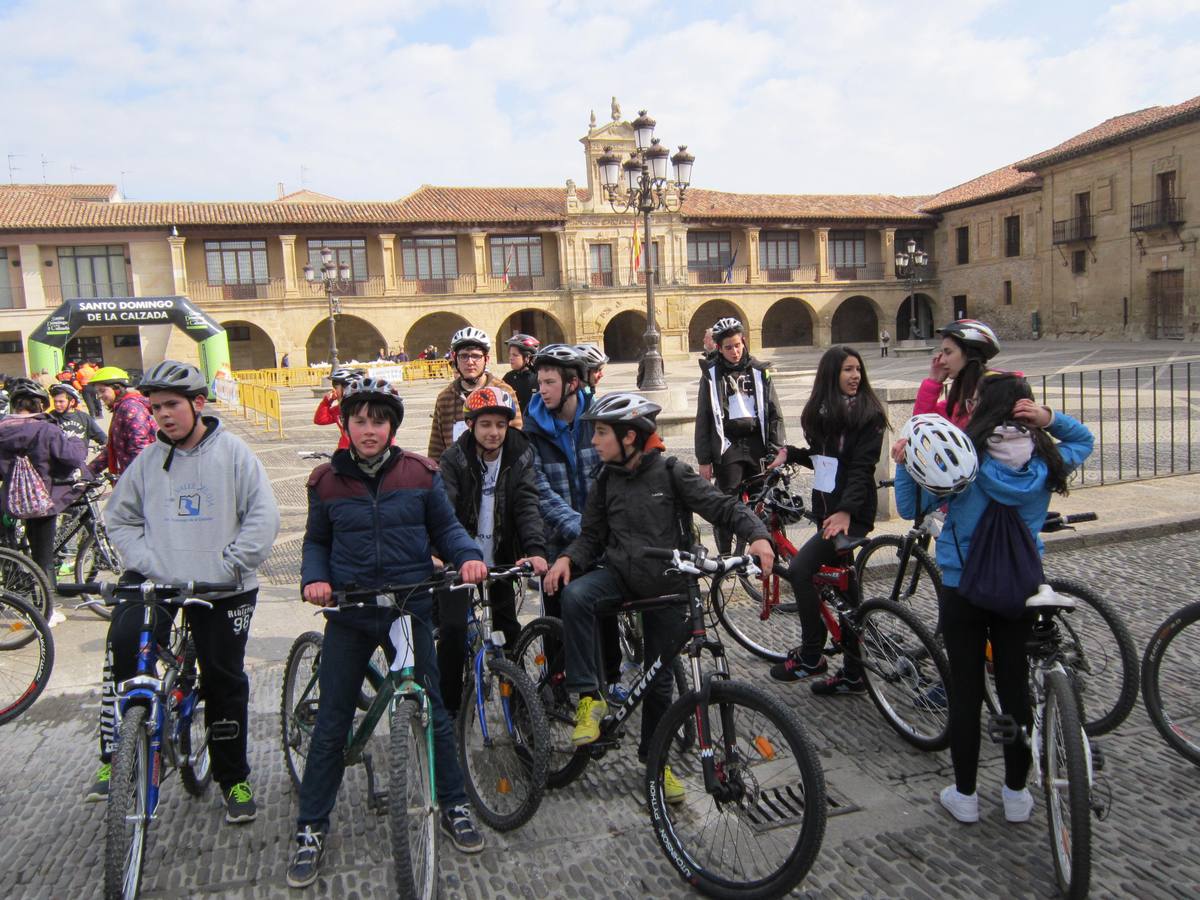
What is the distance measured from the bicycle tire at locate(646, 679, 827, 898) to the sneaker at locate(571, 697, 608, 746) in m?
0.31

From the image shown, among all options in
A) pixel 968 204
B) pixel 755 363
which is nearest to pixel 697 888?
pixel 755 363

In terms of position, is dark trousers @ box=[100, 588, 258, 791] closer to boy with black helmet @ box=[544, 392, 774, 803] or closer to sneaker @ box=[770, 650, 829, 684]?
boy with black helmet @ box=[544, 392, 774, 803]

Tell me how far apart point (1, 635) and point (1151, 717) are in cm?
560

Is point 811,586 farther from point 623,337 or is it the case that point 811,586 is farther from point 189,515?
point 623,337

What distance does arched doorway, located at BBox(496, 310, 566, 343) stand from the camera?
4488 cm

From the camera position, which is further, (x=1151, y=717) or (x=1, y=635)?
(x=1, y=635)

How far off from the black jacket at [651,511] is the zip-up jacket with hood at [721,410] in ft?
7.78

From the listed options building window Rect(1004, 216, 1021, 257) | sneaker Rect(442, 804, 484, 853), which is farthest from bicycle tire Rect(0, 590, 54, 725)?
building window Rect(1004, 216, 1021, 257)

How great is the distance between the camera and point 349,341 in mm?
43406

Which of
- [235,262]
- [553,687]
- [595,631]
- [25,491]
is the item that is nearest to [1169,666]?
[595,631]

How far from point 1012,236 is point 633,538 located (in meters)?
46.6

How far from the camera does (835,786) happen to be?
3.53 metres

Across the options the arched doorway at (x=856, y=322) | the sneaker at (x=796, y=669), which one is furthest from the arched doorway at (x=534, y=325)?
the sneaker at (x=796, y=669)

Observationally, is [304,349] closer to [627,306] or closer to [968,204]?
[627,306]
